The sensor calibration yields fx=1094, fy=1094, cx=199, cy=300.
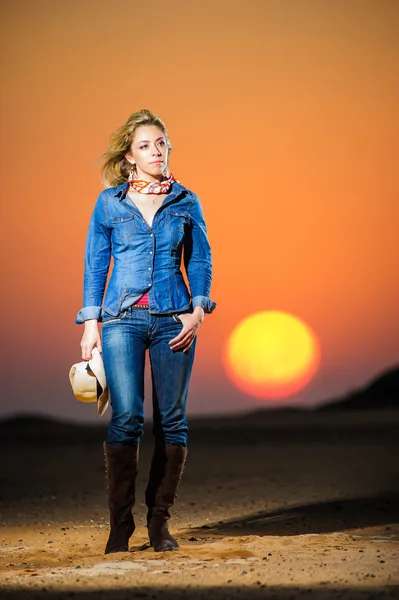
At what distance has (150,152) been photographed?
557 centimetres

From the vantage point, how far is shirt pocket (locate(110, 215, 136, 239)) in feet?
18.1

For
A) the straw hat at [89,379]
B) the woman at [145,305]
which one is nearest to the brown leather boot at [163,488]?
the woman at [145,305]

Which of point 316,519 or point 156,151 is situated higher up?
point 156,151

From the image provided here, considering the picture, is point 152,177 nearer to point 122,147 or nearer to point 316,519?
point 122,147

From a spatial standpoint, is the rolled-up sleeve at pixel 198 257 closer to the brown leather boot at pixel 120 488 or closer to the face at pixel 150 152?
the face at pixel 150 152

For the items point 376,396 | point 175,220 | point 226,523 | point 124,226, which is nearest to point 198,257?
point 175,220

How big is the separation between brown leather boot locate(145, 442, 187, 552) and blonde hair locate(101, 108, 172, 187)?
4.65 ft

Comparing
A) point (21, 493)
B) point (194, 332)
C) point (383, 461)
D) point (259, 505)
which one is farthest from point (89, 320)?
point (383, 461)

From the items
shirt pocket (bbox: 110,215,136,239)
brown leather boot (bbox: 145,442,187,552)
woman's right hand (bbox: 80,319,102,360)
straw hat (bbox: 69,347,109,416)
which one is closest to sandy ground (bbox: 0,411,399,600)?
brown leather boot (bbox: 145,442,187,552)

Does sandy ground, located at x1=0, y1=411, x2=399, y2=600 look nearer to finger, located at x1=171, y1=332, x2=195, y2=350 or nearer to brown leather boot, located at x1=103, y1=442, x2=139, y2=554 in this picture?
brown leather boot, located at x1=103, y1=442, x2=139, y2=554

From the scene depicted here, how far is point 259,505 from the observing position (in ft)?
27.2

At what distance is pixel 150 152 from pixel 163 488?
5.62 feet

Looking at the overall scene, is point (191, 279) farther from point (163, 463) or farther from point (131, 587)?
point (131, 587)

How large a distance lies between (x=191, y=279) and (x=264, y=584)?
171cm
